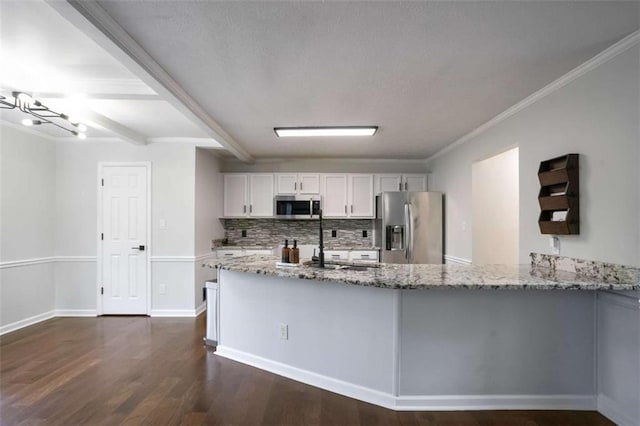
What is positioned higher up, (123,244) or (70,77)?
(70,77)

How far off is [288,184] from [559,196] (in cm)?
396

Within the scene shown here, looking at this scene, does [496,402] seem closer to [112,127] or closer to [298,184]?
[298,184]

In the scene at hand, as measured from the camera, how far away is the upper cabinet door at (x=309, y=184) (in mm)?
5664

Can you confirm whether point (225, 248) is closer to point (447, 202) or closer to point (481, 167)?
point (447, 202)

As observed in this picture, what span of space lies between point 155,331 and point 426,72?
156 inches

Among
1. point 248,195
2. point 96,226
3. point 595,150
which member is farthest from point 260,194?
point 595,150

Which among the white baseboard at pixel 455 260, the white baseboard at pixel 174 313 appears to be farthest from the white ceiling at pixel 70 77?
the white baseboard at pixel 455 260

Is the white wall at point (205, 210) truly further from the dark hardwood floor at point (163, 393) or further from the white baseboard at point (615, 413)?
the white baseboard at point (615, 413)

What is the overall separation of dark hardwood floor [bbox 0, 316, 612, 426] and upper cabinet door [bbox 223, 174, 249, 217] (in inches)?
97.8

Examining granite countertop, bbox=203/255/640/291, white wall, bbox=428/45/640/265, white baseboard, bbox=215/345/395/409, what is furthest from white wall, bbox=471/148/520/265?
white baseboard, bbox=215/345/395/409

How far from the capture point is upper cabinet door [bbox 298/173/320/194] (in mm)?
5664

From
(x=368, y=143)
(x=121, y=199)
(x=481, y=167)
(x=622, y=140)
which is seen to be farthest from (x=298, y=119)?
(x=121, y=199)

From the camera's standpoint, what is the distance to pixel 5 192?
3.94m

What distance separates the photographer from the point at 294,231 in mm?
5988
